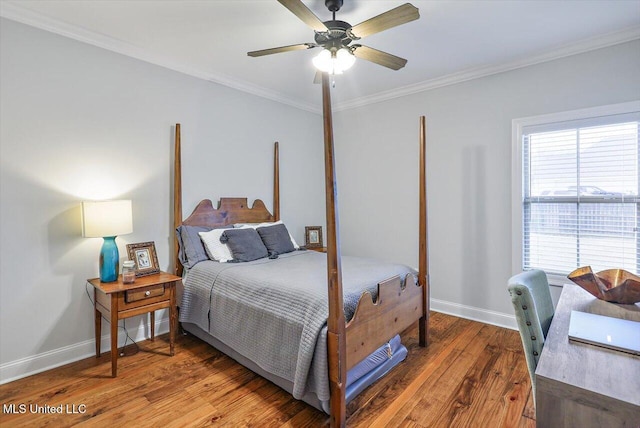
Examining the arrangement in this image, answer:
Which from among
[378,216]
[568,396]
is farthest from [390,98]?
[568,396]

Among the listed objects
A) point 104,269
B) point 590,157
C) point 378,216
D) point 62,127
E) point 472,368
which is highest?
point 62,127

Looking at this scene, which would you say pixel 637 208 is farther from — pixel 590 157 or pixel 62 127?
pixel 62 127

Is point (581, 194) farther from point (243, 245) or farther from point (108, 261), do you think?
point (108, 261)

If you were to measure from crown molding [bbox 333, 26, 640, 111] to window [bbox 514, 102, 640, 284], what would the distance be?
52 cm

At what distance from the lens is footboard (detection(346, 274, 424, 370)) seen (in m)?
1.87

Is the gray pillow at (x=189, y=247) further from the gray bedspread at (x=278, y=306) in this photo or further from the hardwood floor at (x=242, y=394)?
the hardwood floor at (x=242, y=394)

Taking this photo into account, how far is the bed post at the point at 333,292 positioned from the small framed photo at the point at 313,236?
7.83ft

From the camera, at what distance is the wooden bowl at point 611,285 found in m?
1.46

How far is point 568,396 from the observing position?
84cm

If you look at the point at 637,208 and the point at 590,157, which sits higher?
the point at 590,157

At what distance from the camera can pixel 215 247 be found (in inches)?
116

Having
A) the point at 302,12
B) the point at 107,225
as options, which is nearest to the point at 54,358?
the point at 107,225

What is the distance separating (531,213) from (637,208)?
707mm

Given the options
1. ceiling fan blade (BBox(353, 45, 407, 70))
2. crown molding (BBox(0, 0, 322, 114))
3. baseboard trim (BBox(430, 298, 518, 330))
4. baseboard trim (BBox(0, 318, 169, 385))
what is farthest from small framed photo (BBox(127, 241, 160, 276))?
baseboard trim (BBox(430, 298, 518, 330))
